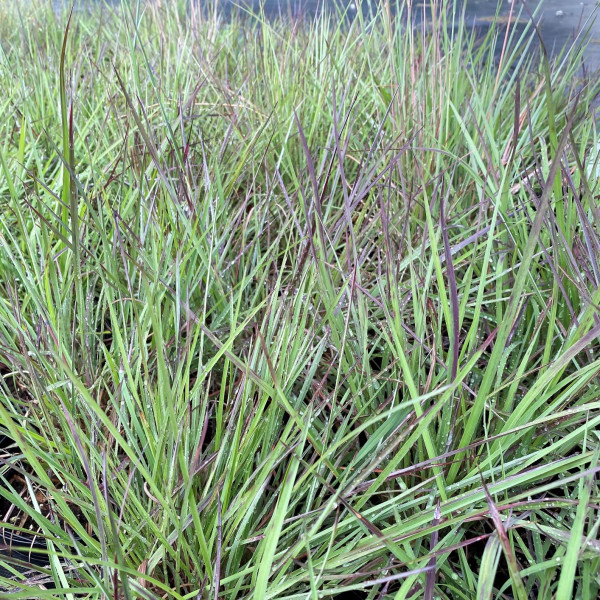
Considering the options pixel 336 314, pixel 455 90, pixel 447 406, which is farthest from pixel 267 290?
pixel 455 90

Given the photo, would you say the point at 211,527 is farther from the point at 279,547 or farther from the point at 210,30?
the point at 210,30

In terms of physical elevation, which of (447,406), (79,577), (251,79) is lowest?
(79,577)

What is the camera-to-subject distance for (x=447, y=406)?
0.45 m

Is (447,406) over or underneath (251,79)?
underneath

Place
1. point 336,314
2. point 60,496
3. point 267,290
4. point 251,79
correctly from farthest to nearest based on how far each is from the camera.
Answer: point 251,79, point 267,290, point 336,314, point 60,496

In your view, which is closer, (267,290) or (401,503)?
(401,503)

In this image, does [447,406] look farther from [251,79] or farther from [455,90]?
[251,79]

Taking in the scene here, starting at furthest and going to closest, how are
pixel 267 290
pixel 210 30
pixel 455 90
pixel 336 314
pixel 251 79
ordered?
pixel 210 30
pixel 251 79
pixel 455 90
pixel 267 290
pixel 336 314

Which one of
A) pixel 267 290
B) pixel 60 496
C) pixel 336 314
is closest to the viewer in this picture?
pixel 60 496

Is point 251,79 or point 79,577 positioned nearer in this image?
point 79,577

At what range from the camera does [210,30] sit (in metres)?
1.51

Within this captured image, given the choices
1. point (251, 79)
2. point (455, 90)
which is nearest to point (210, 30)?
point (251, 79)

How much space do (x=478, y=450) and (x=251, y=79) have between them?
0.93 metres

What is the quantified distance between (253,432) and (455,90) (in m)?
0.74
